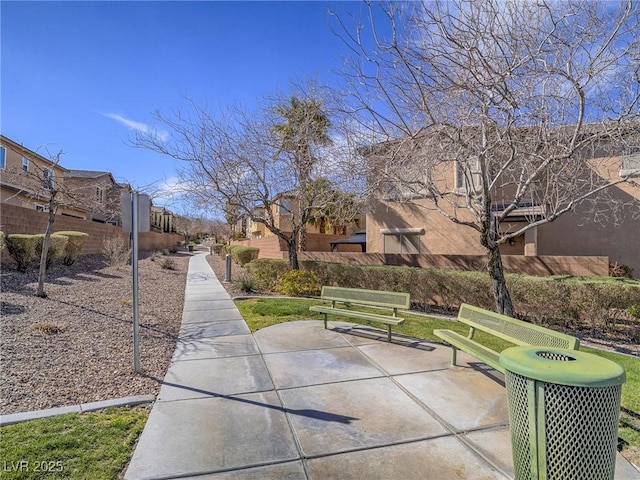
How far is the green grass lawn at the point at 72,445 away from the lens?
309 centimetres

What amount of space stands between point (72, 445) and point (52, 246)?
13152 millimetres

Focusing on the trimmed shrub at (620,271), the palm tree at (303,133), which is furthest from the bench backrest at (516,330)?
the trimmed shrub at (620,271)

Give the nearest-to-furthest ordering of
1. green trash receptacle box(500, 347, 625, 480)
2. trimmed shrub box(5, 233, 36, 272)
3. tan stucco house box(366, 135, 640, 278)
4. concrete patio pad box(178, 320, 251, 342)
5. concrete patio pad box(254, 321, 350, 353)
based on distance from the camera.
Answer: green trash receptacle box(500, 347, 625, 480) → concrete patio pad box(254, 321, 350, 353) → concrete patio pad box(178, 320, 251, 342) → trimmed shrub box(5, 233, 36, 272) → tan stucco house box(366, 135, 640, 278)

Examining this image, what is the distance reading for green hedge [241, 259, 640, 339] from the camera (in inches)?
349

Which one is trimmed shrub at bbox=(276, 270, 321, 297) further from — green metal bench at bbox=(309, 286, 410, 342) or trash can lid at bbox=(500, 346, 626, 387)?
trash can lid at bbox=(500, 346, 626, 387)

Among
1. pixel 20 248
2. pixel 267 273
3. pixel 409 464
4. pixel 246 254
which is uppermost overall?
pixel 20 248

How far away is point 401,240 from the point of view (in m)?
18.9

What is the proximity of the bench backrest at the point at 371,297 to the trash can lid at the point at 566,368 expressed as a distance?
15.7ft

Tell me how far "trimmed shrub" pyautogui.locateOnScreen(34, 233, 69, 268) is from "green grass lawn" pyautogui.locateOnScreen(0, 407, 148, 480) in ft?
39.6

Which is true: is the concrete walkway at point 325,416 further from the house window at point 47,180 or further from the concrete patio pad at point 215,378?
the house window at point 47,180

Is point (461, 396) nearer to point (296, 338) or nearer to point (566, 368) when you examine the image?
point (566, 368)

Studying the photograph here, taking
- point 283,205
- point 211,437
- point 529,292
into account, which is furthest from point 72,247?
point 529,292

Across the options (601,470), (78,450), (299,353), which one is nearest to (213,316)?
(299,353)

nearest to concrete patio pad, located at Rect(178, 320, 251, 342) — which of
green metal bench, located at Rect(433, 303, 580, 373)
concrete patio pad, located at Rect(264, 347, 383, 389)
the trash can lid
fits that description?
concrete patio pad, located at Rect(264, 347, 383, 389)
